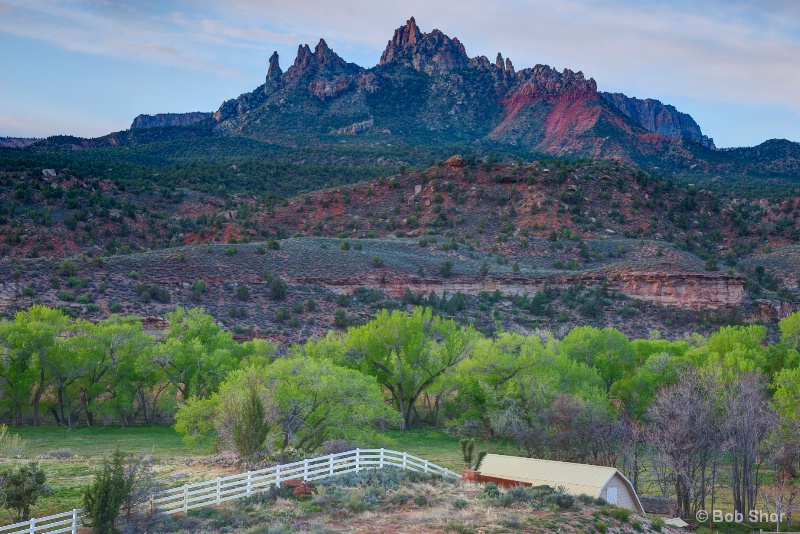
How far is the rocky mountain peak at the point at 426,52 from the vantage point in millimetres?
163500

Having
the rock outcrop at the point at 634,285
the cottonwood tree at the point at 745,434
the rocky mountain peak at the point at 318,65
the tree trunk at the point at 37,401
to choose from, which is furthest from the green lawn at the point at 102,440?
the rocky mountain peak at the point at 318,65

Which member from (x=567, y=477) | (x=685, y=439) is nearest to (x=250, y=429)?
(x=567, y=477)

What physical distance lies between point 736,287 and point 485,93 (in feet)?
313

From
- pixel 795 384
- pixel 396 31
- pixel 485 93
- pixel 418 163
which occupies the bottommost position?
pixel 795 384

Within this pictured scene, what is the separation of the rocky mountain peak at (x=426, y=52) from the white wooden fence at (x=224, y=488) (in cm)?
14179

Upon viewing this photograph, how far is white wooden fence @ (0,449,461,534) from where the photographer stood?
1895cm

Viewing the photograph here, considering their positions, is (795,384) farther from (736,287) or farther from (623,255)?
(623,255)

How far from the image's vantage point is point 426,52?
167 metres

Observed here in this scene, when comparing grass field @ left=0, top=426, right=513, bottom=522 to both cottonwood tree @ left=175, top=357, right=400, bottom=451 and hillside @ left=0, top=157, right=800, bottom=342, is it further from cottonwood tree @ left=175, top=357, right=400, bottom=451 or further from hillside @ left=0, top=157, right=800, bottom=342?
hillside @ left=0, top=157, right=800, bottom=342

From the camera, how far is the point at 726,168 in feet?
409

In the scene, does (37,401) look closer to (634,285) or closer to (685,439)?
(685,439)

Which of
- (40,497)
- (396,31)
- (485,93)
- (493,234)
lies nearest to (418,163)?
(493,234)

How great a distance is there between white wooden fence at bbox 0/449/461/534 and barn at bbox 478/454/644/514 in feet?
6.56

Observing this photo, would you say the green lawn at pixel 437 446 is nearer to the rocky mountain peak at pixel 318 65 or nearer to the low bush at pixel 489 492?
the low bush at pixel 489 492
